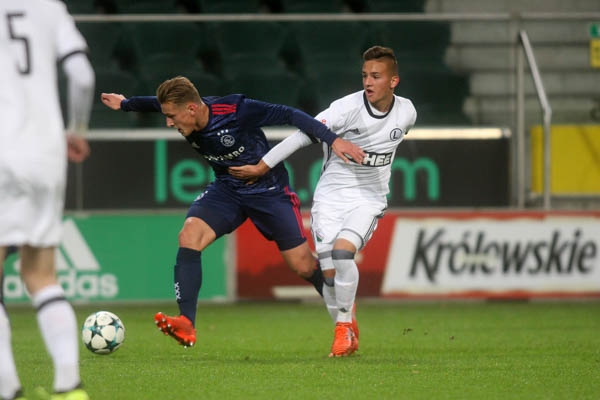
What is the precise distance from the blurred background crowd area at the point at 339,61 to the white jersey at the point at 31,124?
7.61 meters

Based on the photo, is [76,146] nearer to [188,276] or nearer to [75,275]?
[188,276]

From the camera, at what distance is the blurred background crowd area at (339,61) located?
12211mm

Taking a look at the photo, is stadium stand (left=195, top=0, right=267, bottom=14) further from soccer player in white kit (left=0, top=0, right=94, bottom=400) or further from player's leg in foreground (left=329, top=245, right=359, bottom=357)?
soccer player in white kit (left=0, top=0, right=94, bottom=400)

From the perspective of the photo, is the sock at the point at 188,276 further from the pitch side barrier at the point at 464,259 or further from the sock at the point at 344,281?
the pitch side barrier at the point at 464,259

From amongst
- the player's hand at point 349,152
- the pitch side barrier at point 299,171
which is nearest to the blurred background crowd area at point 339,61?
the pitch side barrier at point 299,171

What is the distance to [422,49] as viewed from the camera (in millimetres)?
12578

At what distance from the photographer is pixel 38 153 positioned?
14.2 ft

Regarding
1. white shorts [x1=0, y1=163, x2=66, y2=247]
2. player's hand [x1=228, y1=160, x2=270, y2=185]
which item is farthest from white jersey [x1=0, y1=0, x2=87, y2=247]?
player's hand [x1=228, y1=160, x2=270, y2=185]

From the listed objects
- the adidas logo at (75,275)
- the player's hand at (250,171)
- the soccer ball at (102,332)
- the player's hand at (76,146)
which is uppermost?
the player's hand at (76,146)

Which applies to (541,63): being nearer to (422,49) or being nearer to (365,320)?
Answer: (422,49)

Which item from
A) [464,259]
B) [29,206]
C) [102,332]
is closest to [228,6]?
[464,259]

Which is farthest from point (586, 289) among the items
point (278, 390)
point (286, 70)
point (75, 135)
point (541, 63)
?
point (75, 135)

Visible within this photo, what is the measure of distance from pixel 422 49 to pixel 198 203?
5938 millimetres

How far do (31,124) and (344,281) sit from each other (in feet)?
9.90
